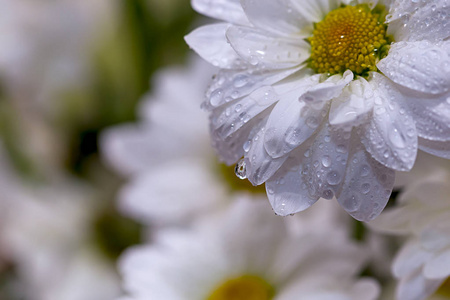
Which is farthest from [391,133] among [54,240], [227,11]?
[54,240]

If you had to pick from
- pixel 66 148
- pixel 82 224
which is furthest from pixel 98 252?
pixel 66 148

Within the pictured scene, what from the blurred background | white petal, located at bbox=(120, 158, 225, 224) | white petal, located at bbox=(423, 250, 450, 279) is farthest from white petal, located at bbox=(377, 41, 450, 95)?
the blurred background

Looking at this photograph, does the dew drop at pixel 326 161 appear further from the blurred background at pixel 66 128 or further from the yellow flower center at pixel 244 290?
the blurred background at pixel 66 128

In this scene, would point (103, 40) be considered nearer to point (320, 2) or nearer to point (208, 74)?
point (208, 74)

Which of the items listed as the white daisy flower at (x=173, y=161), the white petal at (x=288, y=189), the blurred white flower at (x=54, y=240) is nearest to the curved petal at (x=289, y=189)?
Result: the white petal at (x=288, y=189)

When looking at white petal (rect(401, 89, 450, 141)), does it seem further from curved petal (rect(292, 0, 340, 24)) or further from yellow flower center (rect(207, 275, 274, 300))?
yellow flower center (rect(207, 275, 274, 300))

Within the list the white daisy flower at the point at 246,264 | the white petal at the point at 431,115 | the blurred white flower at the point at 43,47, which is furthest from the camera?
the blurred white flower at the point at 43,47
